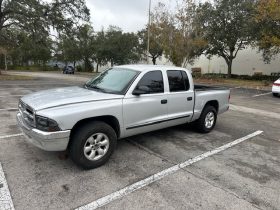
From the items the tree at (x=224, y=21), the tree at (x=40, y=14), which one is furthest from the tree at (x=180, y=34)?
the tree at (x=40, y=14)

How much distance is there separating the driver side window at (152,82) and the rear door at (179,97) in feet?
0.84

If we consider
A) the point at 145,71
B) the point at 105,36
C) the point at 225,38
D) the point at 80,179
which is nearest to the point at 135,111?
the point at 145,71

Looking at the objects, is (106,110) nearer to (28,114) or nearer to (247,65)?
(28,114)

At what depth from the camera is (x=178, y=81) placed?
5.46 meters

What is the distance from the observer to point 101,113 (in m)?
4.00

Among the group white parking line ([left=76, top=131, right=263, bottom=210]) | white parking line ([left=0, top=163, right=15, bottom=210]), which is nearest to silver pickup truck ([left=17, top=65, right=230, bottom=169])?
white parking line ([left=0, top=163, right=15, bottom=210])

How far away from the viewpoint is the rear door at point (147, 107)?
4402mm

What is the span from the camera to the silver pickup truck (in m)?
3.65

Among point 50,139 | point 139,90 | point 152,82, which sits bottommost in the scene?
point 50,139

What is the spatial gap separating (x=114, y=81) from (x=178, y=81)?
58.6 inches

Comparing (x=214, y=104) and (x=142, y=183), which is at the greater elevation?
(x=214, y=104)

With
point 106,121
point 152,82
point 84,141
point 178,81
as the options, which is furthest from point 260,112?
point 84,141

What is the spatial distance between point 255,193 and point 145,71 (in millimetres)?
2767

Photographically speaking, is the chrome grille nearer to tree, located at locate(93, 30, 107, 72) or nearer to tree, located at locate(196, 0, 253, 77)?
tree, located at locate(196, 0, 253, 77)
